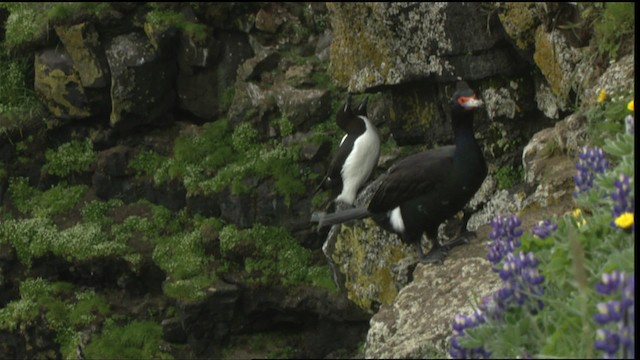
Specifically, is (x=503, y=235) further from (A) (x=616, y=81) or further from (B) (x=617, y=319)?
(A) (x=616, y=81)

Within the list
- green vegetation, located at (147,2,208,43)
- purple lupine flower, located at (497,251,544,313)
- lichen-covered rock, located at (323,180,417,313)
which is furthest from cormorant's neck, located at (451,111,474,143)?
green vegetation, located at (147,2,208,43)

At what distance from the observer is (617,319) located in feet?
9.27

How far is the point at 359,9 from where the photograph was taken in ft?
34.2

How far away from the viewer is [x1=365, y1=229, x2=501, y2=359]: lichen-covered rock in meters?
4.40

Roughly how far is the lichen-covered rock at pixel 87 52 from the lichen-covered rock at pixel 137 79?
0.15m

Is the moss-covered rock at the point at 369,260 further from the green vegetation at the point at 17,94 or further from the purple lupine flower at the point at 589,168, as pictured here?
the green vegetation at the point at 17,94

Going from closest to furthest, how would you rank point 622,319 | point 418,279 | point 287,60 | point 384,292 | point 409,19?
point 622,319 < point 418,279 < point 384,292 < point 409,19 < point 287,60

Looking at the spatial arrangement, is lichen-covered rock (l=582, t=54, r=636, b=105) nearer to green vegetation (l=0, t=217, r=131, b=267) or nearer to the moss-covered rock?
the moss-covered rock

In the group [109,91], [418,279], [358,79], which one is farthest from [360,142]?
[109,91]

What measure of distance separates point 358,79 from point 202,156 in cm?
492

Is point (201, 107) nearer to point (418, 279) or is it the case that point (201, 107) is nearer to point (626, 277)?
point (418, 279)

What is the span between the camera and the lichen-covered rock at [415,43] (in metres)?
9.73

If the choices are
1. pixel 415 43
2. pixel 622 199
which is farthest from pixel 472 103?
pixel 415 43

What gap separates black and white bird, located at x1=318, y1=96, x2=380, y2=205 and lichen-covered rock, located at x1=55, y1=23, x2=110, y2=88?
552 centimetres
